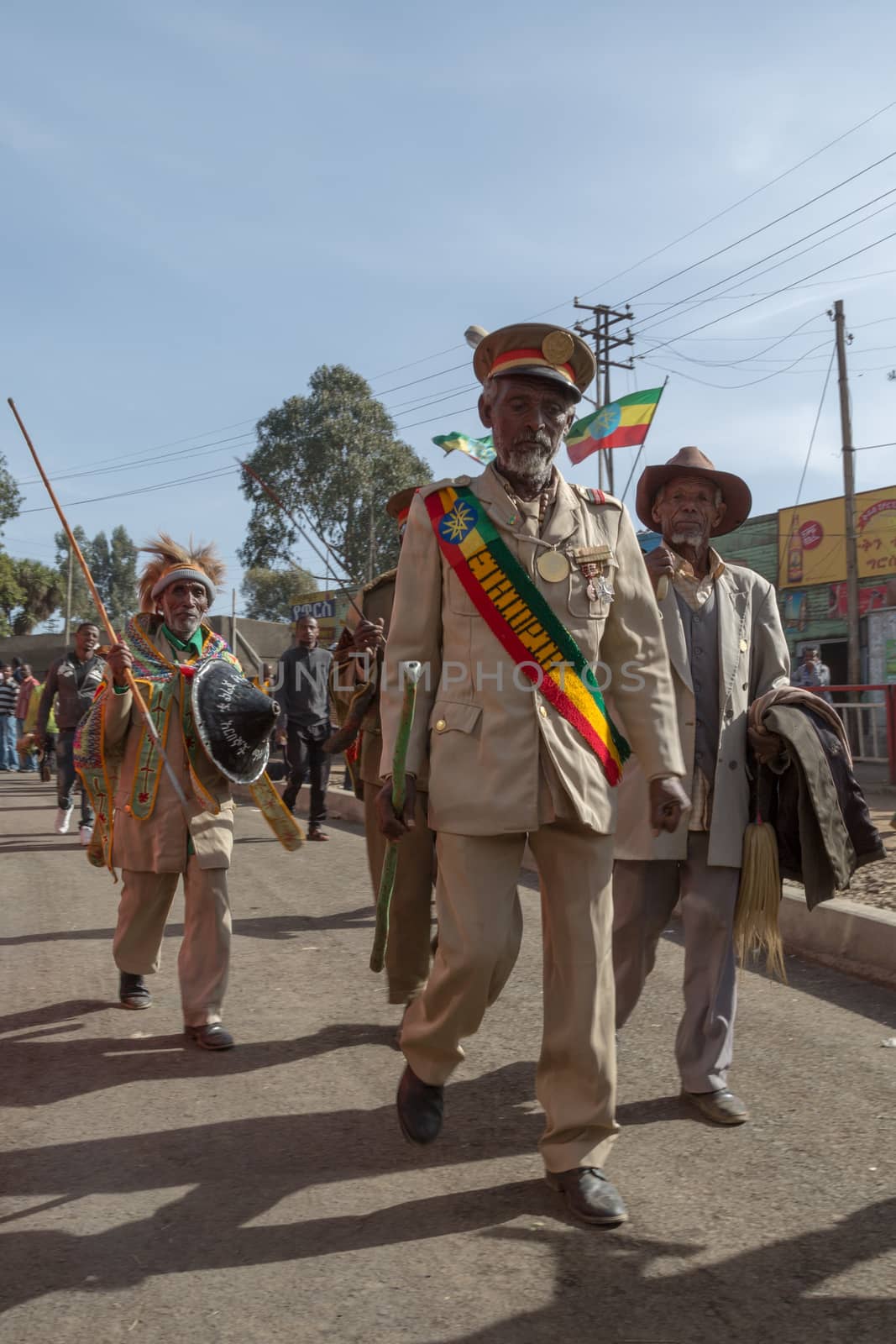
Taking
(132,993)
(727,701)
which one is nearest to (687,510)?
(727,701)

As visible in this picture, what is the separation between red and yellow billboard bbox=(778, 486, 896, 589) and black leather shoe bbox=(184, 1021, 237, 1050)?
74.6ft

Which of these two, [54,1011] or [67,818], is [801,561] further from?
[54,1011]

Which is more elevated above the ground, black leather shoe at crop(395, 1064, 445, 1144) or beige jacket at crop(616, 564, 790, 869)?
beige jacket at crop(616, 564, 790, 869)

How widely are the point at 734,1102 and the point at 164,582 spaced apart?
312 centimetres

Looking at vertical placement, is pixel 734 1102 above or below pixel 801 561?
below

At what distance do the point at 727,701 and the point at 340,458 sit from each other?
47115 millimetres

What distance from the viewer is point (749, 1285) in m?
2.77

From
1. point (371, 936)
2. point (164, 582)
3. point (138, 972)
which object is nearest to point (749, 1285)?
point (138, 972)

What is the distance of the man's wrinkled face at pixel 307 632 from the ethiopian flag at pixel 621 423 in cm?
1451

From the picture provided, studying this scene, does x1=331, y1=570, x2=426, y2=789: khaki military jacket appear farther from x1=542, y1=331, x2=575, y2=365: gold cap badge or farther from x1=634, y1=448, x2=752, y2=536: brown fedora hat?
x1=542, y1=331, x2=575, y2=365: gold cap badge

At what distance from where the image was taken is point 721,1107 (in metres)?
3.83

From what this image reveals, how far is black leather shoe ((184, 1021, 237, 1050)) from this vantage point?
15.8 ft

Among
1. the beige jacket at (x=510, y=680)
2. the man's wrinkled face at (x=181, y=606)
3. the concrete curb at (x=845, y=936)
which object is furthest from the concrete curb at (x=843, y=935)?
the beige jacket at (x=510, y=680)

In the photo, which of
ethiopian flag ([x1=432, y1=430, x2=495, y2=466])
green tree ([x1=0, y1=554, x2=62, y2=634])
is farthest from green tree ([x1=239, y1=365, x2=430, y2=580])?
ethiopian flag ([x1=432, y1=430, x2=495, y2=466])
